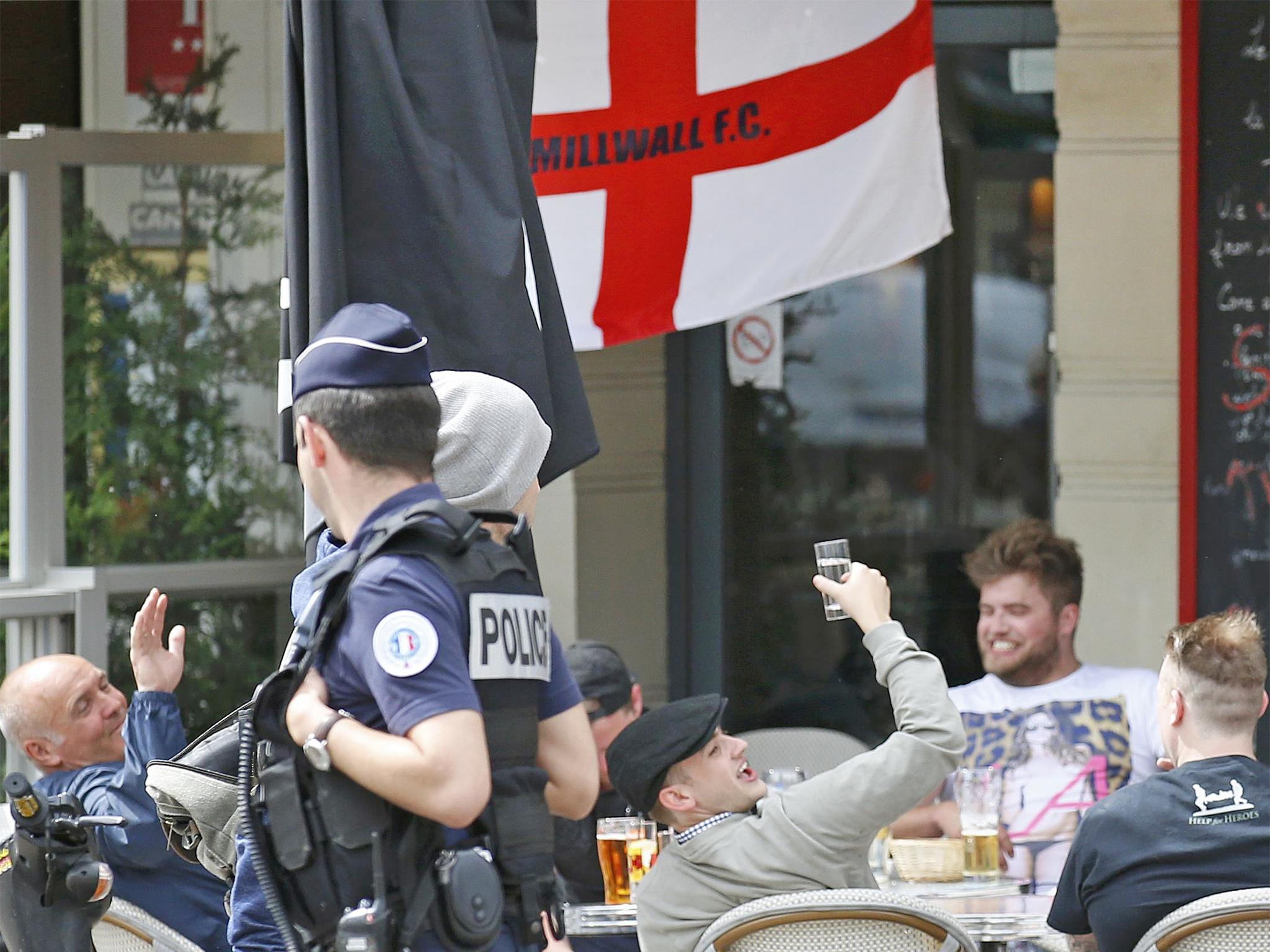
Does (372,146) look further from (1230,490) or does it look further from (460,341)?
(1230,490)

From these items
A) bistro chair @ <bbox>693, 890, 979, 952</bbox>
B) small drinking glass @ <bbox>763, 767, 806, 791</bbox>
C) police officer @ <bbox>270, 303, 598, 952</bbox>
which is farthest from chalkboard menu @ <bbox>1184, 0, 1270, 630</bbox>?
police officer @ <bbox>270, 303, 598, 952</bbox>

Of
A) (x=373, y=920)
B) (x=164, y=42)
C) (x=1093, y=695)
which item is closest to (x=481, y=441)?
(x=373, y=920)

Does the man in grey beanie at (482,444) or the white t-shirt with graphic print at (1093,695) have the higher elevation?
the man in grey beanie at (482,444)

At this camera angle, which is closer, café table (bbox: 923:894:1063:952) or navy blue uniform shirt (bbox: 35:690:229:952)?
café table (bbox: 923:894:1063:952)

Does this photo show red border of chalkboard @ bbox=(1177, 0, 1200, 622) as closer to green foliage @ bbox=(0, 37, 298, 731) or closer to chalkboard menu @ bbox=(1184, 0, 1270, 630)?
chalkboard menu @ bbox=(1184, 0, 1270, 630)

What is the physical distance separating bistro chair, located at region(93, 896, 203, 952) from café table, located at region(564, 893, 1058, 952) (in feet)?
2.77

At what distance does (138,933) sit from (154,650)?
0.97 metres

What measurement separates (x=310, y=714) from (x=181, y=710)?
3708 mm

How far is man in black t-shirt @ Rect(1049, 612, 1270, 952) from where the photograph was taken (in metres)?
3.13

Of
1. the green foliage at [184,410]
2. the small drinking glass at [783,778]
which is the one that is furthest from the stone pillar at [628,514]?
the small drinking glass at [783,778]

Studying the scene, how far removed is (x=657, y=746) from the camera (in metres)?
3.27

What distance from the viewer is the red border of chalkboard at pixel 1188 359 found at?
555 centimetres

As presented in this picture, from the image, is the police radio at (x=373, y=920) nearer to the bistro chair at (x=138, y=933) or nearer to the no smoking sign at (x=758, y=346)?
the bistro chair at (x=138, y=933)

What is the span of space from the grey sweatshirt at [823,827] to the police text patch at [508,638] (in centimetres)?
100
